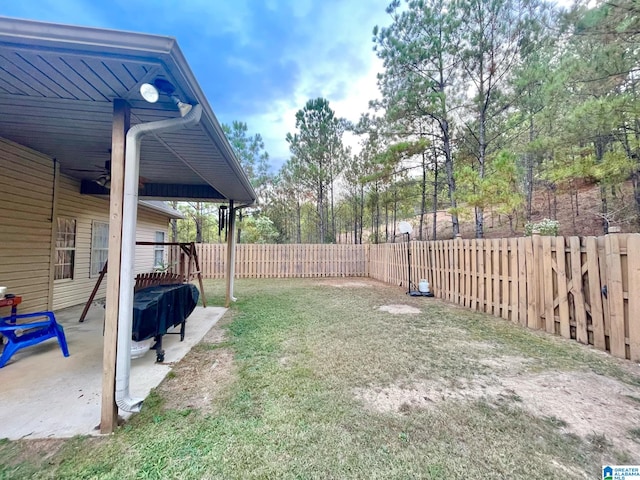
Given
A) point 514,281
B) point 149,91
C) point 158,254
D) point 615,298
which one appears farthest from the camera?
point 158,254

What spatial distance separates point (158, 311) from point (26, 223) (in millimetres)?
2746

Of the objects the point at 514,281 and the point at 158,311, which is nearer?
the point at 158,311

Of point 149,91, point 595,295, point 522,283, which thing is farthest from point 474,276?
point 149,91

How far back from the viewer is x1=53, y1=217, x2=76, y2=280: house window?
5.12 meters

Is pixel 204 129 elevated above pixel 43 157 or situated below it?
below

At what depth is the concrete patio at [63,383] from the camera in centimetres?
186

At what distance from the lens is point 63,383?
2.43 m

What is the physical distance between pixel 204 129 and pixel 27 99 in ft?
4.50

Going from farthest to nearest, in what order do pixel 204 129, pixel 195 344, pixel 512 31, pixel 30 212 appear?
pixel 512 31, pixel 30 212, pixel 195 344, pixel 204 129

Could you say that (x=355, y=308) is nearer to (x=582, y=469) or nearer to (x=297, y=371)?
(x=297, y=371)

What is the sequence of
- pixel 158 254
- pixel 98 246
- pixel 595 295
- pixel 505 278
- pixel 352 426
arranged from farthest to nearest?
pixel 158 254 < pixel 98 246 < pixel 505 278 < pixel 595 295 < pixel 352 426

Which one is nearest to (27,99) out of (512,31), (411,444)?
(411,444)

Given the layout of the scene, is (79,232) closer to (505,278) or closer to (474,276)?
(474,276)

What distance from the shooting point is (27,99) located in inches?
87.4
